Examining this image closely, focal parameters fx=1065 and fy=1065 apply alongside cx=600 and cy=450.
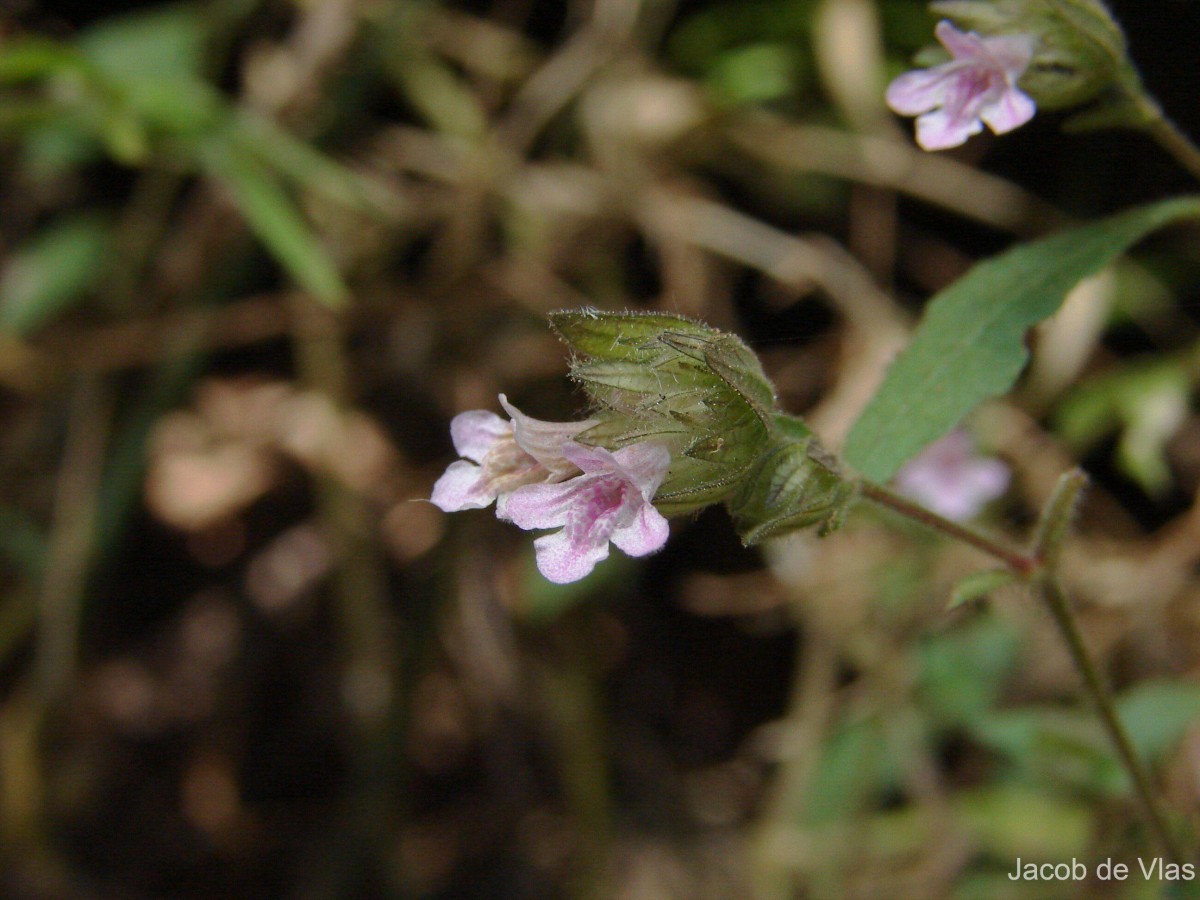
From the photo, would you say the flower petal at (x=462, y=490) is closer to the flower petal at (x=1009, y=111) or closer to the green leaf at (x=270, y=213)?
the flower petal at (x=1009, y=111)

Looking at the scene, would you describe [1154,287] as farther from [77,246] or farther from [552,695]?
[77,246]

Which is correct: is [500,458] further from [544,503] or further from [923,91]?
[923,91]

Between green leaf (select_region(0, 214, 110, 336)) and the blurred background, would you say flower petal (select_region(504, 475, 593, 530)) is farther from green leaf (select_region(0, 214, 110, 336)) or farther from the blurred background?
green leaf (select_region(0, 214, 110, 336))

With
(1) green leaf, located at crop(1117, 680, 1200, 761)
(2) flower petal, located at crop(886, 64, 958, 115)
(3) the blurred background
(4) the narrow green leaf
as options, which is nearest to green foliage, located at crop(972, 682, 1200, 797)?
(1) green leaf, located at crop(1117, 680, 1200, 761)

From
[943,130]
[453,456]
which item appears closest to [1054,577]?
[943,130]

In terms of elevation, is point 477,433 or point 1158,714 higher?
point 477,433

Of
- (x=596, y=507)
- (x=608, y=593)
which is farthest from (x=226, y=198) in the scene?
(x=596, y=507)
